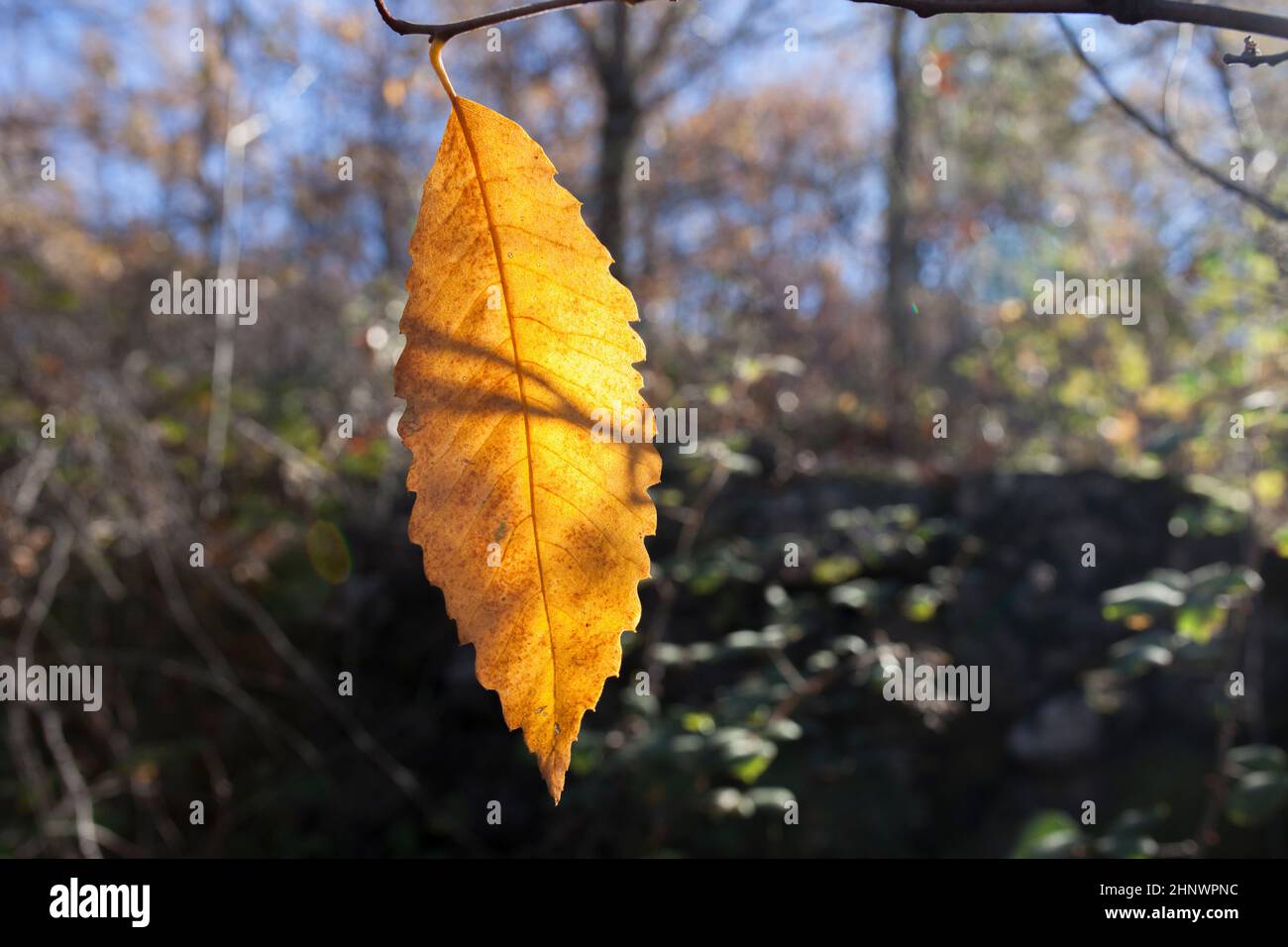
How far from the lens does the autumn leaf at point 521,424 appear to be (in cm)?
46

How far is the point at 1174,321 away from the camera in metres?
4.57

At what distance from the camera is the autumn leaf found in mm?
458

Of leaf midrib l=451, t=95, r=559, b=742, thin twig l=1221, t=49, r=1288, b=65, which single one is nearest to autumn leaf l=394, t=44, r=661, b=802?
leaf midrib l=451, t=95, r=559, b=742

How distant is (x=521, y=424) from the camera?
0.48 metres

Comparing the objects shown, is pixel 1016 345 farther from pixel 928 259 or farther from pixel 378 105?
pixel 378 105

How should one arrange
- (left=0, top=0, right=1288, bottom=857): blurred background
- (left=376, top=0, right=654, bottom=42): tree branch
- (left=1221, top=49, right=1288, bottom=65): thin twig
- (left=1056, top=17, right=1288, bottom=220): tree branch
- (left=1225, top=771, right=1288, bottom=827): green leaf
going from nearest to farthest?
(left=376, top=0, right=654, bottom=42): tree branch < (left=1221, top=49, right=1288, bottom=65): thin twig < (left=1056, top=17, right=1288, bottom=220): tree branch < (left=1225, top=771, right=1288, bottom=827): green leaf < (left=0, top=0, right=1288, bottom=857): blurred background

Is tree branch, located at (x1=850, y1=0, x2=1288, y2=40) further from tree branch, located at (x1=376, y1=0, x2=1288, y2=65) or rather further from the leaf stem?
the leaf stem

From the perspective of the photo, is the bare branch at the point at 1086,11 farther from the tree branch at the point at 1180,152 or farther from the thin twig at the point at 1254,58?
the tree branch at the point at 1180,152

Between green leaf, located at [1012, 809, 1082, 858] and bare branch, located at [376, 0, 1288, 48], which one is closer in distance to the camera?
bare branch, located at [376, 0, 1288, 48]

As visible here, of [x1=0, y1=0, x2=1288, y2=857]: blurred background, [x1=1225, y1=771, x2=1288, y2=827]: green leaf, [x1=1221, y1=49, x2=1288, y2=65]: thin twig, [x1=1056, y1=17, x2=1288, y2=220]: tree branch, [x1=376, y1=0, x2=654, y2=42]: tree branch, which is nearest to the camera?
[x1=376, y1=0, x2=654, y2=42]: tree branch

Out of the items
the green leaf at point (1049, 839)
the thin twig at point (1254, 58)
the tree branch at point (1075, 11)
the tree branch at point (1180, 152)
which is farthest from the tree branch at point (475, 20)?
the green leaf at point (1049, 839)

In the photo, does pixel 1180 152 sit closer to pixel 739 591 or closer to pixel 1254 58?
pixel 1254 58

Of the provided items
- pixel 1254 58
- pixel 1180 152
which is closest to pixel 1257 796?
pixel 1180 152
